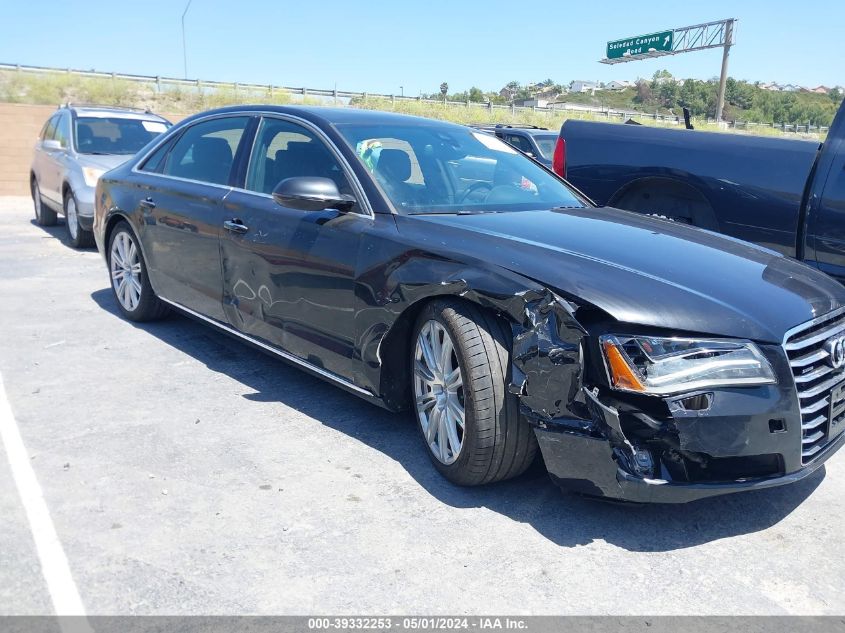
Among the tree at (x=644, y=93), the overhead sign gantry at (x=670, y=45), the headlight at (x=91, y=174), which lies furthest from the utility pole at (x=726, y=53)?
the tree at (x=644, y=93)

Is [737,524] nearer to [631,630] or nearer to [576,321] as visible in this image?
[631,630]

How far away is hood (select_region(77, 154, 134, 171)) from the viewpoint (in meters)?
9.55

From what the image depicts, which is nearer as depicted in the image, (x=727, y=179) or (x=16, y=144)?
(x=727, y=179)

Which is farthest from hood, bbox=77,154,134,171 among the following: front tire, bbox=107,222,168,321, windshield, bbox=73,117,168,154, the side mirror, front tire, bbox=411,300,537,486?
front tire, bbox=411,300,537,486

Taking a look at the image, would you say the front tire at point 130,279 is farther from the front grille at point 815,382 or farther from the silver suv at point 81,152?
the front grille at point 815,382

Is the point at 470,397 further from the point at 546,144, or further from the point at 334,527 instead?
the point at 546,144

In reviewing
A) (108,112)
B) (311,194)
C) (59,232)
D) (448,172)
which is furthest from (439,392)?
(59,232)

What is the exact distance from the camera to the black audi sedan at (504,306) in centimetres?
290

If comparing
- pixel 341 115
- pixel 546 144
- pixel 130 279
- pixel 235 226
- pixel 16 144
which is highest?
pixel 341 115

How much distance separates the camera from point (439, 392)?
3.54 metres

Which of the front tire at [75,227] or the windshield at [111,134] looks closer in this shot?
the front tire at [75,227]

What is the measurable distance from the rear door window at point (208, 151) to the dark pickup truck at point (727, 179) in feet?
9.32

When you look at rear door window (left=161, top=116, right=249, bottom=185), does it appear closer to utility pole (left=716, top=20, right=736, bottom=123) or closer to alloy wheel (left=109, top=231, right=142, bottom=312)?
alloy wheel (left=109, top=231, right=142, bottom=312)

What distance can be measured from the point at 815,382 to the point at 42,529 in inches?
122
